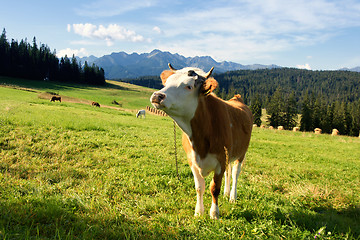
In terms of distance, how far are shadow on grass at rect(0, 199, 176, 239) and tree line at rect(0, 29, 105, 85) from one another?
98206mm

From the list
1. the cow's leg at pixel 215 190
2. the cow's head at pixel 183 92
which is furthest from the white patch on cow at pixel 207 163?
the cow's head at pixel 183 92

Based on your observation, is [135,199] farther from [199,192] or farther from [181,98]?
[181,98]

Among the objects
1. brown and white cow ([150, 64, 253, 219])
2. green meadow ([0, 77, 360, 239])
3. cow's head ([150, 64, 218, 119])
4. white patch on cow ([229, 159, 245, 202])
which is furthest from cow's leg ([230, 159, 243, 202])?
cow's head ([150, 64, 218, 119])

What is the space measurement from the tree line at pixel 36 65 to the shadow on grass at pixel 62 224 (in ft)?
322

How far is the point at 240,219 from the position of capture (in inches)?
142

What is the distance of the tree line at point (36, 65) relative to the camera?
78.5 meters

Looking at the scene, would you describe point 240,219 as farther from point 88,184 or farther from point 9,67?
point 9,67

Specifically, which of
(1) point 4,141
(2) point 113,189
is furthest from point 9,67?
(2) point 113,189

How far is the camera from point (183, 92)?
10.2 feet

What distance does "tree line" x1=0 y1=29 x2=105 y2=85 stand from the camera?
78.5m

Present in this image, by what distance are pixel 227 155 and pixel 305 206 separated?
2390mm

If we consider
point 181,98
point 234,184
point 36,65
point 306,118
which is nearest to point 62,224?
point 181,98

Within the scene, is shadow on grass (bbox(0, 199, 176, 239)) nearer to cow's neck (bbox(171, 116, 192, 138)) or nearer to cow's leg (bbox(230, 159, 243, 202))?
cow's neck (bbox(171, 116, 192, 138))

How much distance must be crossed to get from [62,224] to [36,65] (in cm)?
10104
